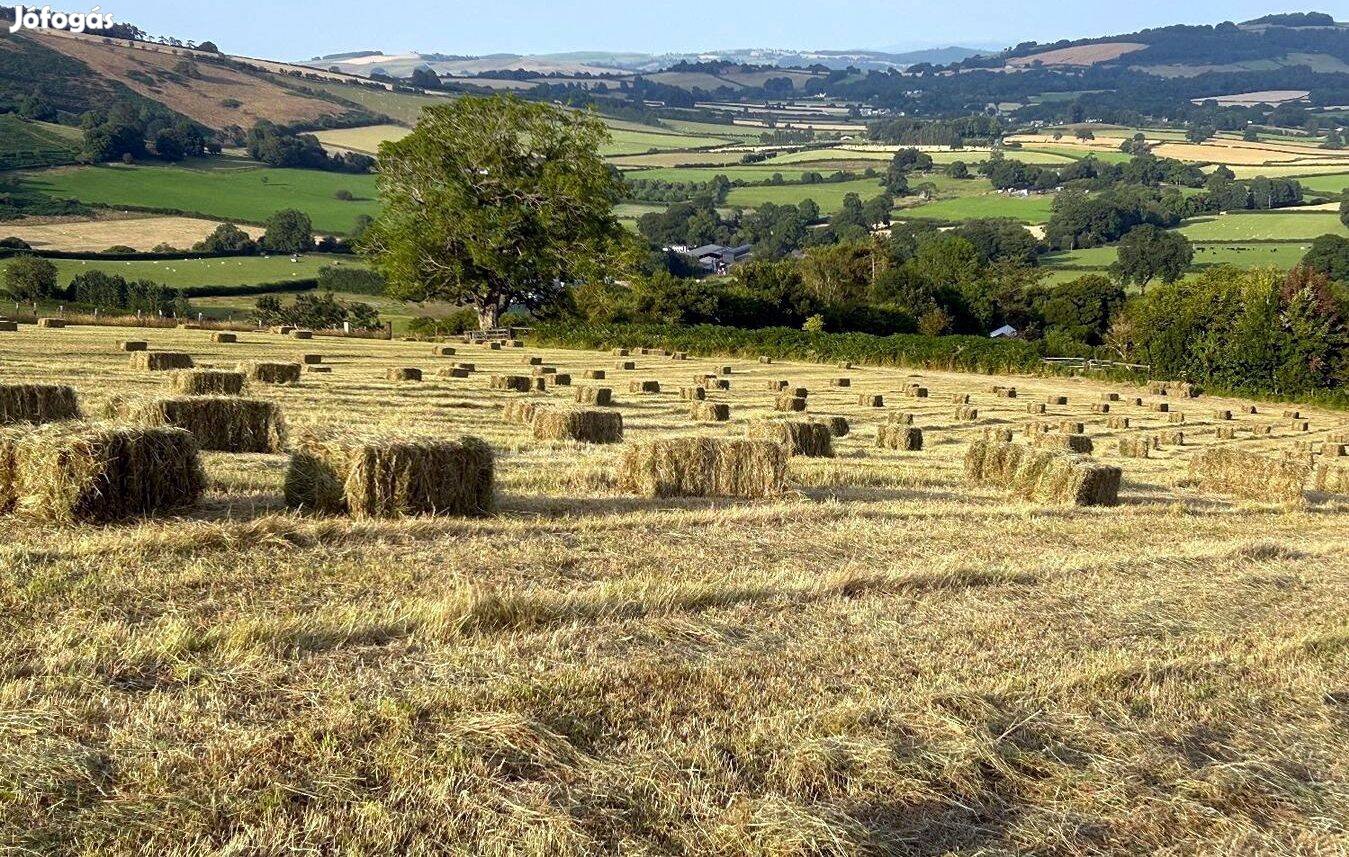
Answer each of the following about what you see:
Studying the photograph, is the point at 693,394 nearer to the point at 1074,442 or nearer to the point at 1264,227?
the point at 1074,442

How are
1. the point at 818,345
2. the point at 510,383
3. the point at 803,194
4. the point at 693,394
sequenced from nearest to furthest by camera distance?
the point at 510,383 < the point at 693,394 < the point at 818,345 < the point at 803,194

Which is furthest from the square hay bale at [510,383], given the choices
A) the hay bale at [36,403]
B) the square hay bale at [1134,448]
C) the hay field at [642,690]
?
the hay field at [642,690]

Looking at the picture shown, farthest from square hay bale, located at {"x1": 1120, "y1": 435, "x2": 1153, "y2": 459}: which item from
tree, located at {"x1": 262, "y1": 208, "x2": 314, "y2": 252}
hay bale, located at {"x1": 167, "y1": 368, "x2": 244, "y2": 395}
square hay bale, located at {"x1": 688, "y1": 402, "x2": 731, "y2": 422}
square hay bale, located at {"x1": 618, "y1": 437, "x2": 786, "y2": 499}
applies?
tree, located at {"x1": 262, "y1": 208, "x2": 314, "y2": 252}

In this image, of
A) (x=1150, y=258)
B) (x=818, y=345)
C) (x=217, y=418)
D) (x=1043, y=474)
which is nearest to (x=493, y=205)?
(x=818, y=345)

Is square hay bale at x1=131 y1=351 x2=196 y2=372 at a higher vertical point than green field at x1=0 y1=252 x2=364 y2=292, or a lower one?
higher

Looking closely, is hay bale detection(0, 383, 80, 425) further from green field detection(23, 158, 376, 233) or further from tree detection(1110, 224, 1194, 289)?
tree detection(1110, 224, 1194, 289)

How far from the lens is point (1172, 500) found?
2008 cm

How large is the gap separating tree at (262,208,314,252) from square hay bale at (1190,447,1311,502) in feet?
263

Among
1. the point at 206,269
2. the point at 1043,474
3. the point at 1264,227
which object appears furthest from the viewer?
the point at 1264,227

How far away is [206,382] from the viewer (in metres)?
21.2

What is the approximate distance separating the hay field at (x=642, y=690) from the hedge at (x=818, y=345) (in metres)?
47.0

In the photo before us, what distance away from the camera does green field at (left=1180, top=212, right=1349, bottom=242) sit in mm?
131625

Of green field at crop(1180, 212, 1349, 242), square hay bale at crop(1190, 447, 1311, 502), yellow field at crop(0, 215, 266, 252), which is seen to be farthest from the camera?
green field at crop(1180, 212, 1349, 242)

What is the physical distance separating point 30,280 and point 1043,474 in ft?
173
